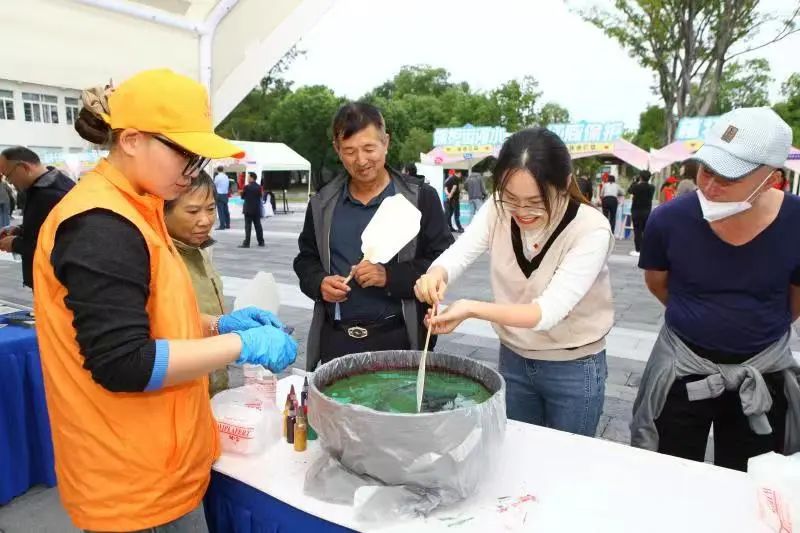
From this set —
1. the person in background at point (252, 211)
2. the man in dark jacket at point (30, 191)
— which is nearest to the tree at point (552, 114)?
the person in background at point (252, 211)

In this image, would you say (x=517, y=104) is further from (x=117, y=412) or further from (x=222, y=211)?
(x=117, y=412)

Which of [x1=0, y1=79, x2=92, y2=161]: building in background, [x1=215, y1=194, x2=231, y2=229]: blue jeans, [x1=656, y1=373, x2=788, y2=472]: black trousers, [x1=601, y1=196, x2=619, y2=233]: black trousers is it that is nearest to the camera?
[x1=656, y1=373, x2=788, y2=472]: black trousers

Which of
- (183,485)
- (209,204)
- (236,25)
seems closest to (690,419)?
(183,485)

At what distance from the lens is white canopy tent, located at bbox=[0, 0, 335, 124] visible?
2.53m

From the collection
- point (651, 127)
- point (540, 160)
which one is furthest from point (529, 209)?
point (651, 127)

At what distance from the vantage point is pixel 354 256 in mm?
1909

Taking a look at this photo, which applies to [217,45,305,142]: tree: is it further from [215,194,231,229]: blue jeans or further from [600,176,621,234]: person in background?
[600,176,621,234]: person in background

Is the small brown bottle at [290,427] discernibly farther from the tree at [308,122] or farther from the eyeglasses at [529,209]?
the tree at [308,122]

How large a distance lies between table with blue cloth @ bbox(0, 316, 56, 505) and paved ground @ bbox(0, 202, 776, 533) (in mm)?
92

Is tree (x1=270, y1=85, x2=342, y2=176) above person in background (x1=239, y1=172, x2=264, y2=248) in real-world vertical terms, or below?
above

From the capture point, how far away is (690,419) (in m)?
1.59

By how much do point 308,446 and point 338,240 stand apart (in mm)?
776

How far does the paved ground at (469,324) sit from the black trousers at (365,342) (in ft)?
4.43

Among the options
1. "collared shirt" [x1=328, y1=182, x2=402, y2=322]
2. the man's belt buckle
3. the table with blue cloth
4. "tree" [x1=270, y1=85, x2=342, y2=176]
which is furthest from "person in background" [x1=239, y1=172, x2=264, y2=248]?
"tree" [x1=270, y1=85, x2=342, y2=176]
